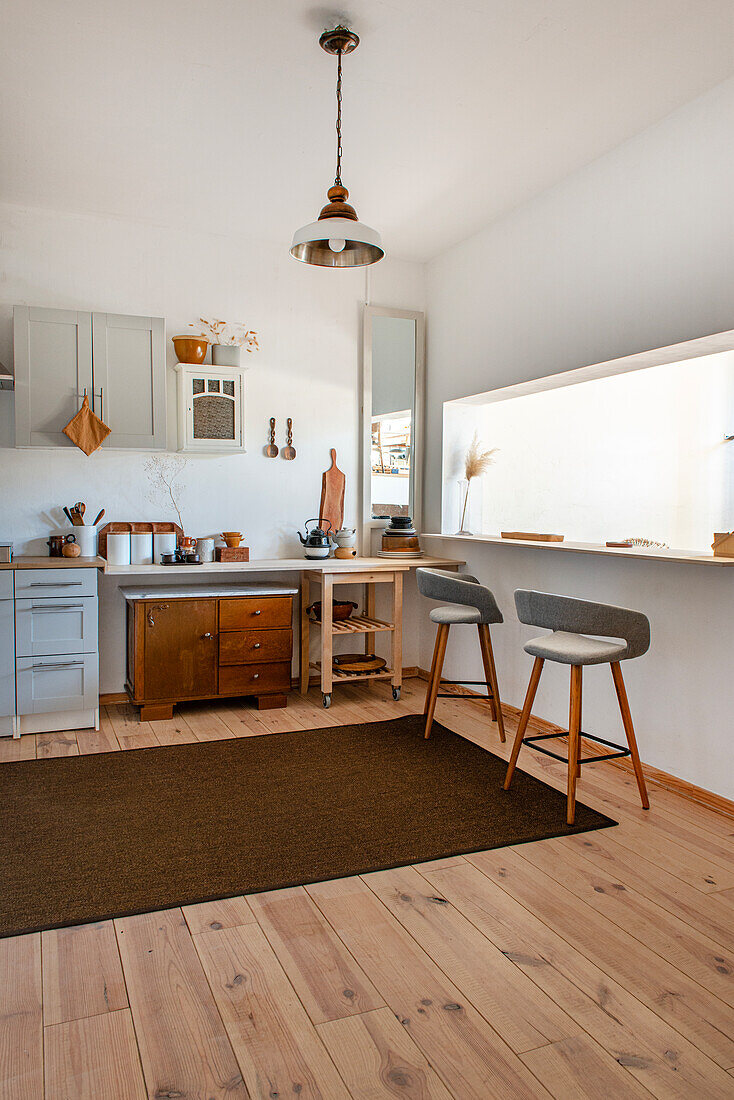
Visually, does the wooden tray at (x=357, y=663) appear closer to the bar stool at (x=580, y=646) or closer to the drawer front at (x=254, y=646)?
the drawer front at (x=254, y=646)

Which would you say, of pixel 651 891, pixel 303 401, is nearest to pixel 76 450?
pixel 303 401

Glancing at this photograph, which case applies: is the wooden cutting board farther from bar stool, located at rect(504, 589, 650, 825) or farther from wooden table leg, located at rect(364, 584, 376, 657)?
bar stool, located at rect(504, 589, 650, 825)

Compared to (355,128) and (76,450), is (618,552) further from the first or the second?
(76,450)

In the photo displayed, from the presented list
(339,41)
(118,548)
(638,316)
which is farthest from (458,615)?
(339,41)

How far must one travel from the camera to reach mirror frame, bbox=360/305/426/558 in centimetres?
537

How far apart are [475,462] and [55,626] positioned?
2.65m

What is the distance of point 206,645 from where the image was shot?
4504mm

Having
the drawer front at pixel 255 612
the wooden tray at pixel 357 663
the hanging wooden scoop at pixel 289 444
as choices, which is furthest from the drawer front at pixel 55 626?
the hanging wooden scoop at pixel 289 444

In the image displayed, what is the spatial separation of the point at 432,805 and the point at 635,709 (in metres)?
1.08

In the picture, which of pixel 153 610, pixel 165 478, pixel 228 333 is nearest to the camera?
pixel 153 610

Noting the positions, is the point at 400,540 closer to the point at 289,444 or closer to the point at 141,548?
the point at 289,444

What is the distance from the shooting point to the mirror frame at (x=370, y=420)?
5.37 meters

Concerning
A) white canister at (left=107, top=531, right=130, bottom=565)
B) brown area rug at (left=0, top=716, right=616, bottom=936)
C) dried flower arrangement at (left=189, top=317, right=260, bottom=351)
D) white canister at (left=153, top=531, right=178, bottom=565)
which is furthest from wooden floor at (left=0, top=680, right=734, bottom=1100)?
dried flower arrangement at (left=189, top=317, right=260, bottom=351)

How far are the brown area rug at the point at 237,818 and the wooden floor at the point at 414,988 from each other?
101 mm
